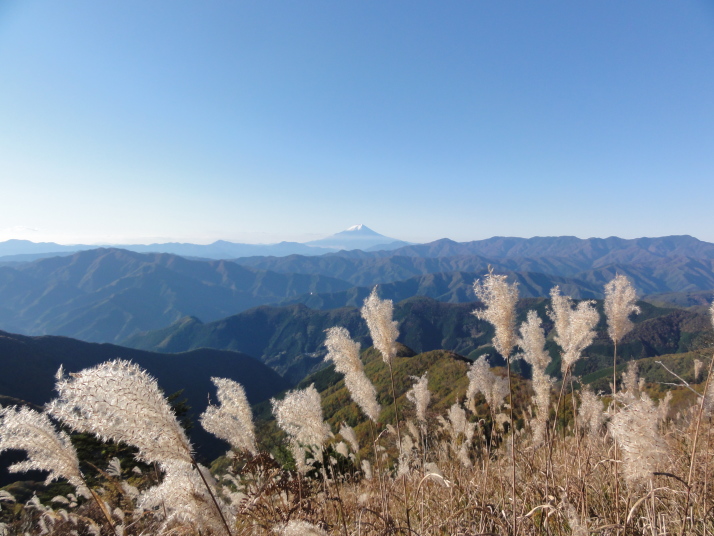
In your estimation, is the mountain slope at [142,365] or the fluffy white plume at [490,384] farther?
the mountain slope at [142,365]

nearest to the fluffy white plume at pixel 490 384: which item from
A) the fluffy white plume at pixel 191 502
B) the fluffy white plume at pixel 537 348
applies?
the fluffy white plume at pixel 537 348

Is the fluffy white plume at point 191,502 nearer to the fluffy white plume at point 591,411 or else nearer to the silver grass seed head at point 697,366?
the fluffy white plume at point 591,411

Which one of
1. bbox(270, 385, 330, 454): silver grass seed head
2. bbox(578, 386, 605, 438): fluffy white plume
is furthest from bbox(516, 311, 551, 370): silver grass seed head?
bbox(270, 385, 330, 454): silver grass seed head

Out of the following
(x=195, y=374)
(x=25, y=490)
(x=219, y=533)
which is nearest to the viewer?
(x=219, y=533)

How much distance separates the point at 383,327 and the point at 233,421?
1602mm

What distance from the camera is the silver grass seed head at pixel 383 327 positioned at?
10.6ft

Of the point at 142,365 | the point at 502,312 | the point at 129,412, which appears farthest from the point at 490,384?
the point at 142,365

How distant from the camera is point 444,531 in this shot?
3.04 metres

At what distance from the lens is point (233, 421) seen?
3170 mm

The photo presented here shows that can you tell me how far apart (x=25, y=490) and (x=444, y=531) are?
2752cm

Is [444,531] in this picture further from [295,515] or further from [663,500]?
[663,500]

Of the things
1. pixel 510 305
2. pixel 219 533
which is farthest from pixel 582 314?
pixel 219 533

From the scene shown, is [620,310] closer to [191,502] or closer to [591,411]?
[591,411]

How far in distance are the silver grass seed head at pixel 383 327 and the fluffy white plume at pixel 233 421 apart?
129 cm
